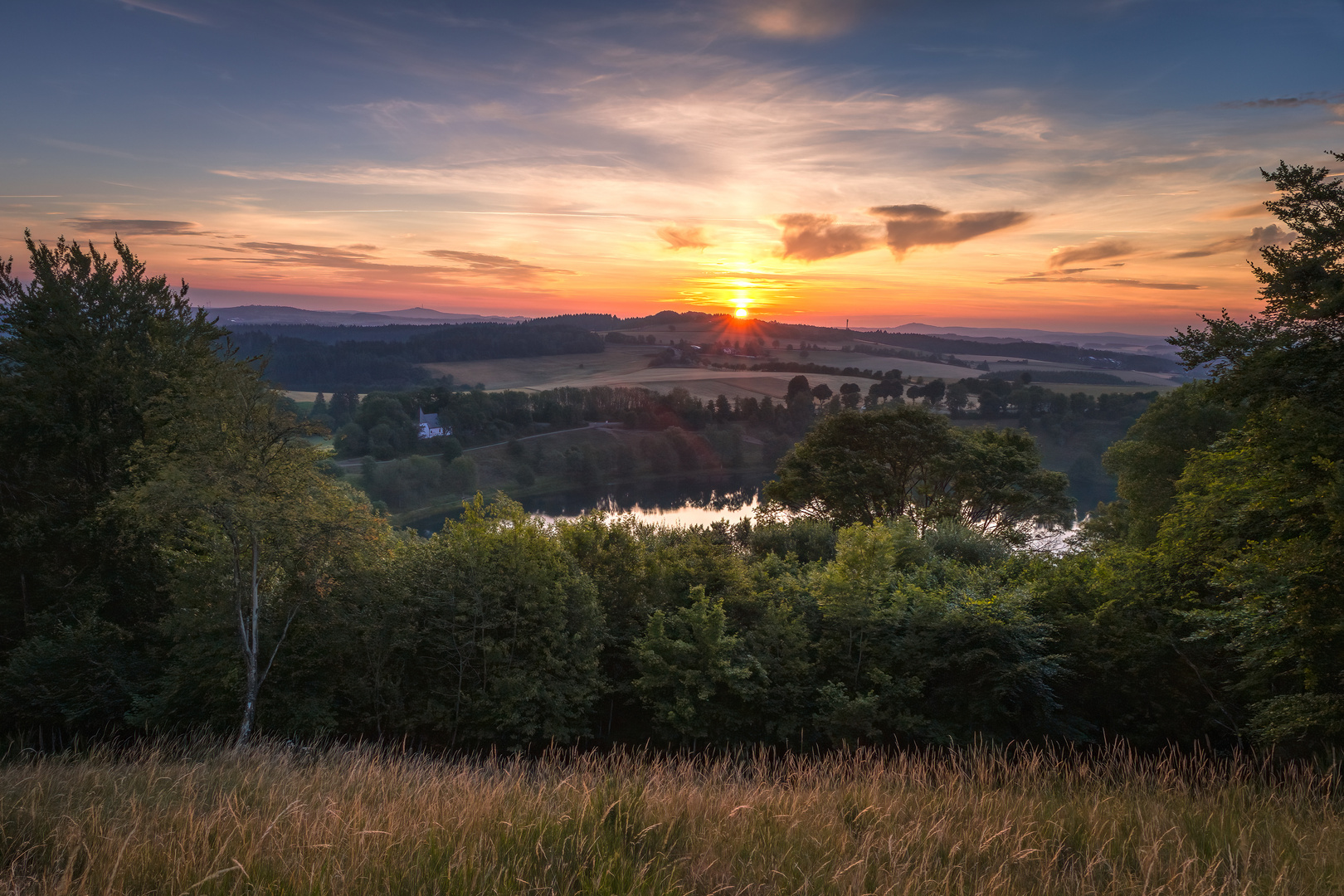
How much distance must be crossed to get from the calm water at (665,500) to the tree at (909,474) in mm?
26703

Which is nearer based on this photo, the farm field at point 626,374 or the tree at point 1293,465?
the tree at point 1293,465

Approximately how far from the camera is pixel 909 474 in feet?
109

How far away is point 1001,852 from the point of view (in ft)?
12.6

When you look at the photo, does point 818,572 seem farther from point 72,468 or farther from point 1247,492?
point 72,468

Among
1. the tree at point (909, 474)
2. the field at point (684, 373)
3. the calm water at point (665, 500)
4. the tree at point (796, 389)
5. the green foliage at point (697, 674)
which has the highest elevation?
the field at point (684, 373)

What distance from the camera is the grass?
10.5 feet

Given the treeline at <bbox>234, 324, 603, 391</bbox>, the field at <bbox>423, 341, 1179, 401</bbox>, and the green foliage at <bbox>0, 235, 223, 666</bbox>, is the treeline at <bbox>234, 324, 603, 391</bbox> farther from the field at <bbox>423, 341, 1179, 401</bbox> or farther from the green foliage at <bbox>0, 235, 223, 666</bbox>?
the green foliage at <bbox>0, 235, 223, 666</bbox>

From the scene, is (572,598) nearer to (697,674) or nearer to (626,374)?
(697,674)

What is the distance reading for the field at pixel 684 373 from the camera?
11594 centimetres

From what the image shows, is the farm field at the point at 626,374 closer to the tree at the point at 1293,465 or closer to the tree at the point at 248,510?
the tree at the point at 248,510

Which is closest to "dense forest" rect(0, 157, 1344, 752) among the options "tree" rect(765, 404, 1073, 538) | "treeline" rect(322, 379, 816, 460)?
"tree" rect(765, 404, 1073, 538)

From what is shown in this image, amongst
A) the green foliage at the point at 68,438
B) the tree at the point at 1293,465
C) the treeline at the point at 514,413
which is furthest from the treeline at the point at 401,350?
the tree at the point at 1293,465


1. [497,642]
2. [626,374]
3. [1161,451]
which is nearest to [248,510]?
[497,642]

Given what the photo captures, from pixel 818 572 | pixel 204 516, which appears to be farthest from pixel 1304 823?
pixel 204 516
